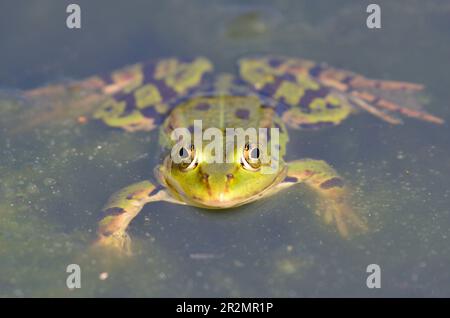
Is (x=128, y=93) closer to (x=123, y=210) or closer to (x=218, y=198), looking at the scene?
(x=123, y=210)

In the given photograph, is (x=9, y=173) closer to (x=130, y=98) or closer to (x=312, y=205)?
(x=130, y=98)

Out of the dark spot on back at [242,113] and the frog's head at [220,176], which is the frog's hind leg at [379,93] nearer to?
the dark spot on back at [242,113]

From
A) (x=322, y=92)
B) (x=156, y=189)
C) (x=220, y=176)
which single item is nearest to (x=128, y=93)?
(x=156, y=189)

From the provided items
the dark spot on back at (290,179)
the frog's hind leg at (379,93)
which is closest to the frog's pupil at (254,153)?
the dark spot on back at (290,179)

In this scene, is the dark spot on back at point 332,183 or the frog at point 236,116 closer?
the frog at point 236,116

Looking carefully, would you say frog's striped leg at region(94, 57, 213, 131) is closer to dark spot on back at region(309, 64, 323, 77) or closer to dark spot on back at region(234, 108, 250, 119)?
dark spot on back at region(234, 108, 250, 119)

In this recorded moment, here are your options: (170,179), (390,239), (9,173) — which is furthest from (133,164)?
(390,239)

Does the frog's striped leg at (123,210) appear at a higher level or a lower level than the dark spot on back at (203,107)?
lower
